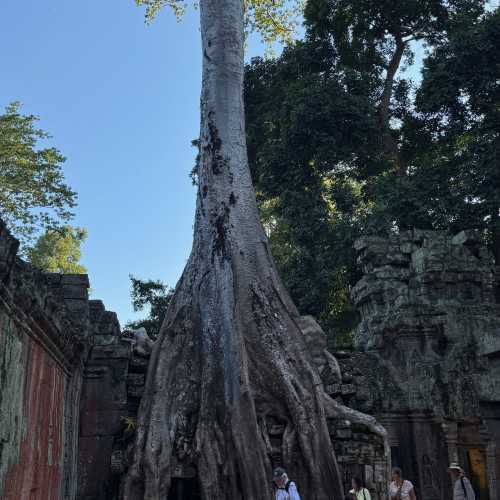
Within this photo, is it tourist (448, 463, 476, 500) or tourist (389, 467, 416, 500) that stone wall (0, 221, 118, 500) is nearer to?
tourist (389, 467, 416, 500)

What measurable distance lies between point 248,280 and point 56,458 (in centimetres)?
251

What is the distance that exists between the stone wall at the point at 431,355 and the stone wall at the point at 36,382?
3.35m

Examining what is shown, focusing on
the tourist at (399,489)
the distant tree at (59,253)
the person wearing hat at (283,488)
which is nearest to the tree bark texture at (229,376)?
the person wearing hat at (283,488)

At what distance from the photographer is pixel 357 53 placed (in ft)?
44.8

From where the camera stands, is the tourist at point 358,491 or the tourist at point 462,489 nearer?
the tourist at point 358,491

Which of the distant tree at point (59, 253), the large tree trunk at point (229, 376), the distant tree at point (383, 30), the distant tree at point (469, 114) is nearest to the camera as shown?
the large tree trunk at point (229, 376)

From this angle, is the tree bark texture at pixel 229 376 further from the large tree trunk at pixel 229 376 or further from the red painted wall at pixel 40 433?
the red painted wall at pixel 40 433

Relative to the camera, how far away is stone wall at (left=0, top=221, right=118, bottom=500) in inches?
93.5

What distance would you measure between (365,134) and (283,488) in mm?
9171

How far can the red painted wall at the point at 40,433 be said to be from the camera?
108 inches

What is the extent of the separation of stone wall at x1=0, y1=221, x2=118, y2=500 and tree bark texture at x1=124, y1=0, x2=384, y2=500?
0.81 metres

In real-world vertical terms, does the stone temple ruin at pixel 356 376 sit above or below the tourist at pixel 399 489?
above

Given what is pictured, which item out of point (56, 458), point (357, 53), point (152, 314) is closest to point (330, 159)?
point (357, 53)

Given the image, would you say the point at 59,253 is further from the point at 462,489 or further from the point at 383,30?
the point at 462,489
